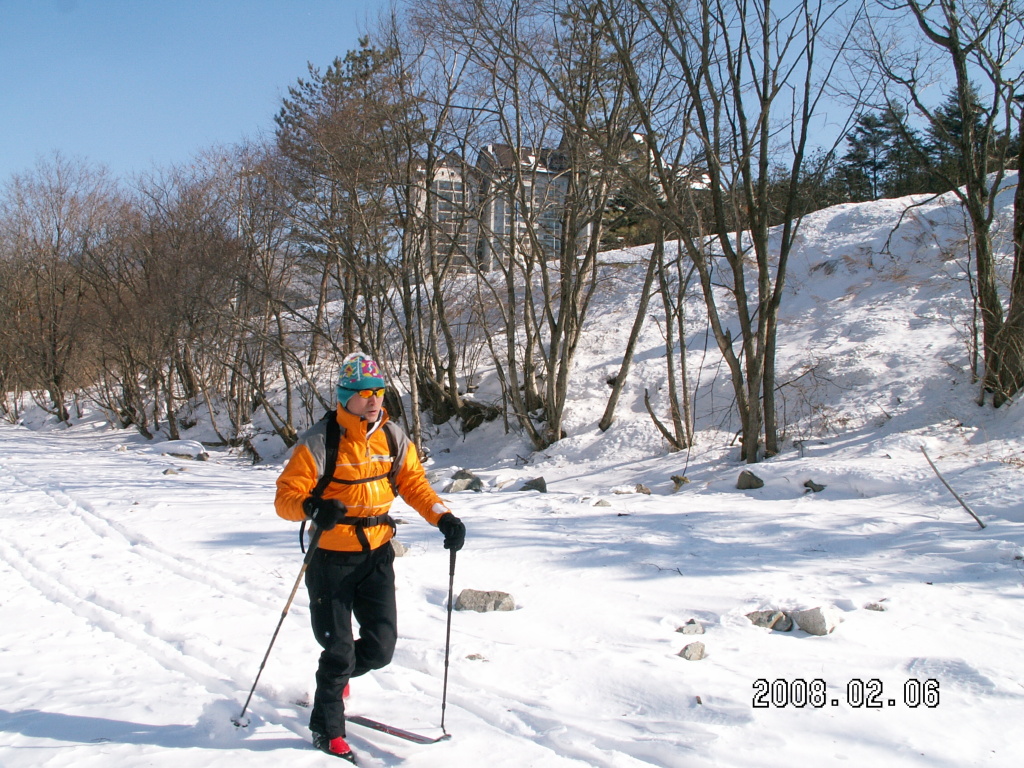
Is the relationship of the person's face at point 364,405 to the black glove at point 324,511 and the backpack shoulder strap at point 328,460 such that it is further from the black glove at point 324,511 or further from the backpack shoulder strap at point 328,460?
the black glove at point 324,511

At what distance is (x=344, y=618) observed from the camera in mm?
3453

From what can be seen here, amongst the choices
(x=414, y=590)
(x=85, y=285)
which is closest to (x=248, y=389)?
(x=85, y=285)

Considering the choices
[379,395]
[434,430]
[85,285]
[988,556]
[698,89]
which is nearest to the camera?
[379,395]

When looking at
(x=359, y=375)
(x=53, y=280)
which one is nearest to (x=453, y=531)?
(x=359, y=375)

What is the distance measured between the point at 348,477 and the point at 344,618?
0.66 meters

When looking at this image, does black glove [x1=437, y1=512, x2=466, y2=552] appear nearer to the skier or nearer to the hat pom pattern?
the skier

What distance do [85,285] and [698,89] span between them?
83.5ft

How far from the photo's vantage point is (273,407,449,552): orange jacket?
3389 millimetres

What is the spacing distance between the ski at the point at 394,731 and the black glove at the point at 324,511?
1054 mm

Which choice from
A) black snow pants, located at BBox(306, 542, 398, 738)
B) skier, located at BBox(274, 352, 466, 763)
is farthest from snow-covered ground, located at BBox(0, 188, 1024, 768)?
skier, located at BBox(274, 352, 466, 763)

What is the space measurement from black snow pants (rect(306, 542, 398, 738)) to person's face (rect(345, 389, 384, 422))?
0.65 m

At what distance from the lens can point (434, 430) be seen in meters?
18.2

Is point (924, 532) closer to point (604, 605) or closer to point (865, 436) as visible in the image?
point (604, 605)

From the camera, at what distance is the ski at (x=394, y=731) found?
3453 mm
